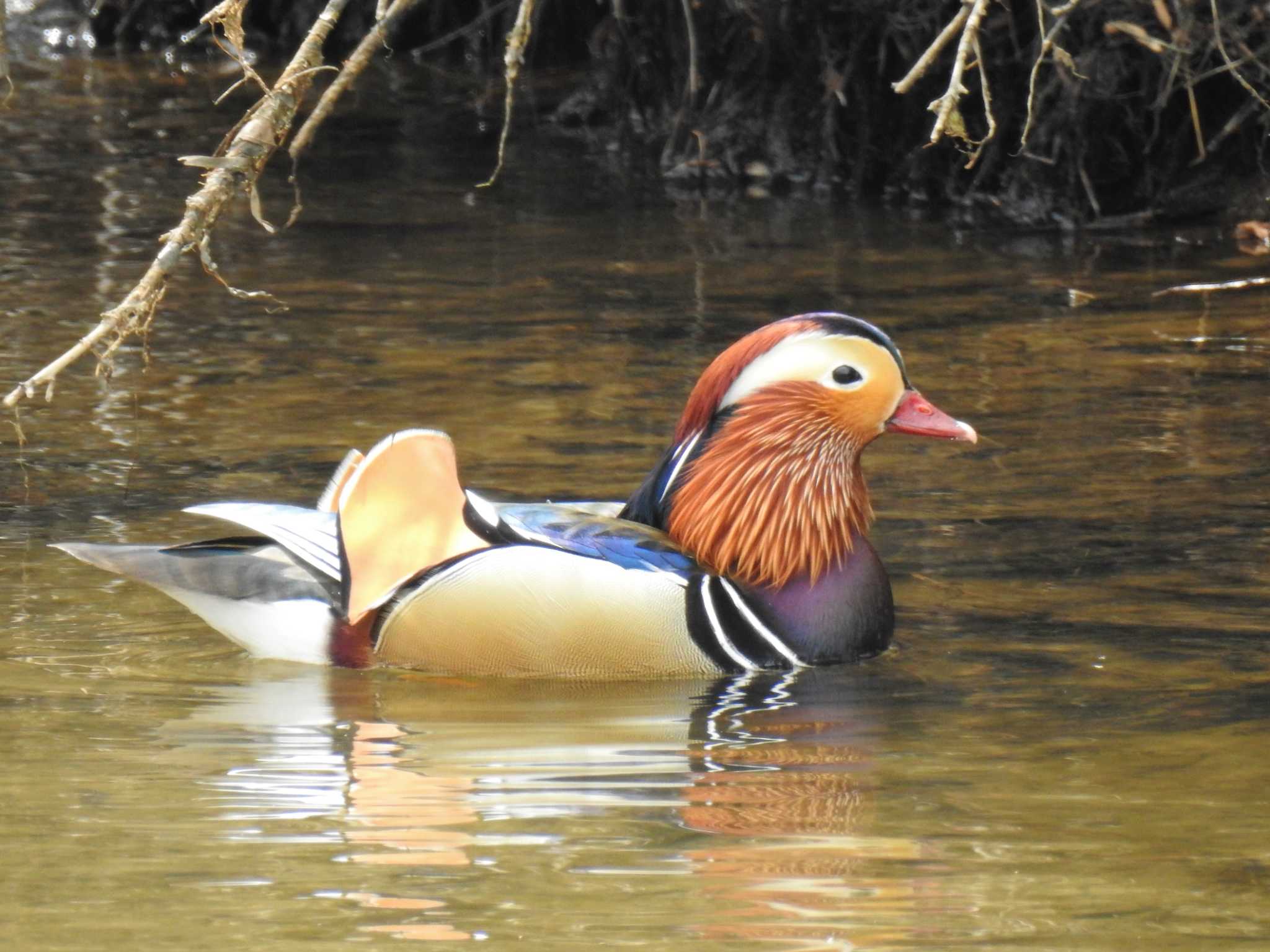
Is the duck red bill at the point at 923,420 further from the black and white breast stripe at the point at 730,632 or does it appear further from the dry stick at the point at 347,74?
the dry stick at the point at 347,74

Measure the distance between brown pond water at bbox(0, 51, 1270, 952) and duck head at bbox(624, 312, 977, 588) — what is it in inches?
13.6

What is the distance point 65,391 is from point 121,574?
2104 mm

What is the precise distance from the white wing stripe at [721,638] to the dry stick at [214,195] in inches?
57.3

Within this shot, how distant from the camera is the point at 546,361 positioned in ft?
27.0

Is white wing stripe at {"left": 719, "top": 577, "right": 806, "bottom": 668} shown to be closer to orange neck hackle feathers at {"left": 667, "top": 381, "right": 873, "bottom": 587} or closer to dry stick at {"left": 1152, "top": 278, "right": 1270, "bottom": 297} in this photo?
orange neck hackle feathers at {"left": 667, "top": 381, "right": 873, "bottom": 587}

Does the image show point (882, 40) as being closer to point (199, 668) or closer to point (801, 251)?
point (801, 251)

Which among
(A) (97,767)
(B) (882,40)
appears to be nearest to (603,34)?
(B) (882,40)

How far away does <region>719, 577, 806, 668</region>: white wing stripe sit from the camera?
5410mm

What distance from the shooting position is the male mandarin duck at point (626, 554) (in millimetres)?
5199

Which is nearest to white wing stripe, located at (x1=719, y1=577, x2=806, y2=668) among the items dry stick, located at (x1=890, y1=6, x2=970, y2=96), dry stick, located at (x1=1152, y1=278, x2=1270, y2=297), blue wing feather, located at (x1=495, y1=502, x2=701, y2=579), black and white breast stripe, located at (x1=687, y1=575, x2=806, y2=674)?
black and white breast stripe, located at (x1=687, y1=575, x2=806, y2=674)

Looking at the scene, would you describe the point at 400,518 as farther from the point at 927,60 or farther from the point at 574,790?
the point at 927,60

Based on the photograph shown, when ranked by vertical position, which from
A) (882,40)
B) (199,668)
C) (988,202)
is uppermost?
(882,40)

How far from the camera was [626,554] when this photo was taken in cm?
527

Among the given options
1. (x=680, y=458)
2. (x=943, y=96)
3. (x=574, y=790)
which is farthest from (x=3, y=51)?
(x=943, y=96)
